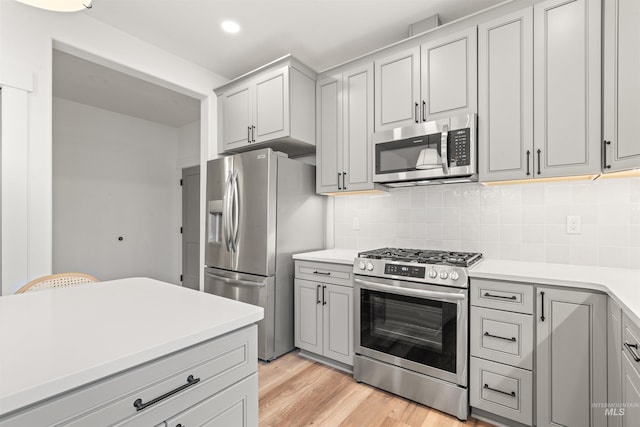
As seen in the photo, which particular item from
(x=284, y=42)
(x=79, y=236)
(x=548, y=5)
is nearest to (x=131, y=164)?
(x=79, y=236)

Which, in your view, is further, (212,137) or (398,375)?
(212,137)

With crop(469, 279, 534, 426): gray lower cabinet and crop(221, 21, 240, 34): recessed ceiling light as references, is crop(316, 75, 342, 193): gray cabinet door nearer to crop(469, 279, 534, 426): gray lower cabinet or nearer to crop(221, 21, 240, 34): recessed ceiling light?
crop(221, 21, 240, 34): recessed ceiling light

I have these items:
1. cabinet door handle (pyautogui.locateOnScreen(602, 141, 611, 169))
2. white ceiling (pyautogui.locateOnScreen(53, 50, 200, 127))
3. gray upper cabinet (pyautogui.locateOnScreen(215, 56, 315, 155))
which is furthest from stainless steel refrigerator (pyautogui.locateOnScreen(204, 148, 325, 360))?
cabinet door handle (pyautogui.locateOnScreen(602, 141, 611, 169))

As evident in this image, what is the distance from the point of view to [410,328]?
2.13 meters

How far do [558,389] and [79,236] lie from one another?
17.4ft

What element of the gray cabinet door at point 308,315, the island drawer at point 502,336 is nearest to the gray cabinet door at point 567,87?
the island drawer at point 502,336

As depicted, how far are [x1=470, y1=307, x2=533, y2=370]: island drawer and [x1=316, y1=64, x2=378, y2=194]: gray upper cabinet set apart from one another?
132 cm

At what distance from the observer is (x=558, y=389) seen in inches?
65.8

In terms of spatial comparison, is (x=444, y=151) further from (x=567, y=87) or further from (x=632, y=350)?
(x=632, y=350)

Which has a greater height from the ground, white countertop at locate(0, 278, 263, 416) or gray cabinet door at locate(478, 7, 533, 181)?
gray cabinet door at locate(478, 7, 533, 181)

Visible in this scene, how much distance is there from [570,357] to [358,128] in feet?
6.92

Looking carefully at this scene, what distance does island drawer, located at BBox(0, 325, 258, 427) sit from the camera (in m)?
0.67

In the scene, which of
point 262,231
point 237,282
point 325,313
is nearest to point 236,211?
point 262,231

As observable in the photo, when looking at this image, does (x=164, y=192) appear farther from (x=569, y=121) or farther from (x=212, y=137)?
(x=569, y=121)
